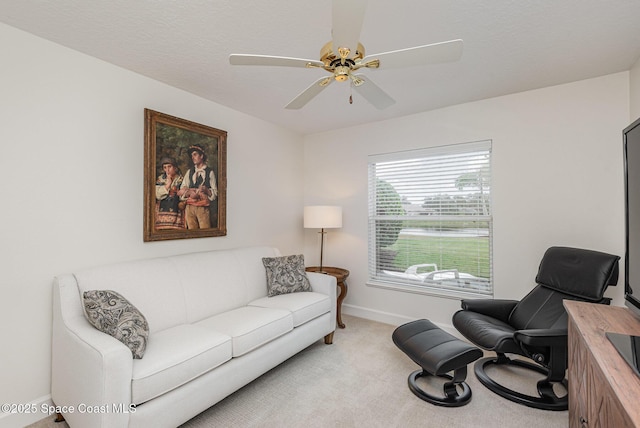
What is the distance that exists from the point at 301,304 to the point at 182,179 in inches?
65.6

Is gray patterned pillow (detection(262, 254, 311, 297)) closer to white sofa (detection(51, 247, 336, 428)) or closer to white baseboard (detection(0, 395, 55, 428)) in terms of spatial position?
white sofa (detection(51, 247, 336, 428))

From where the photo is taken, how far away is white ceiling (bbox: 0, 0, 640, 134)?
171 centimetres

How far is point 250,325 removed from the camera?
2.23m

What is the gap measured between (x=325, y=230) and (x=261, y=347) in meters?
2.26

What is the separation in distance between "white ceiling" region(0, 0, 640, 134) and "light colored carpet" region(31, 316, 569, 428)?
2566mm

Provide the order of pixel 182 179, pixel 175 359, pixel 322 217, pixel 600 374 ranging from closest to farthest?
pixel 600 374 < pixel 175 359 < pixel 182 179 < pixel 322 217

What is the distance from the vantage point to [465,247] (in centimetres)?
329

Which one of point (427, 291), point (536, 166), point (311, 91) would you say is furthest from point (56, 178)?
point (536, 166)

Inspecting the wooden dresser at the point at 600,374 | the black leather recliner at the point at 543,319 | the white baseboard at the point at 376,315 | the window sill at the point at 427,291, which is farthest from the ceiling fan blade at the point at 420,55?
the white baseboard at the point at 376,315

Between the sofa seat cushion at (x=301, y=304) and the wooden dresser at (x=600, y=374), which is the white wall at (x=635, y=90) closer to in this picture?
the wooden dresser at (x=600, y=374)

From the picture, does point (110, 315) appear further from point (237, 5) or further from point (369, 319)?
point (369, 319)

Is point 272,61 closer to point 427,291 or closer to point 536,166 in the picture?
point 536,166

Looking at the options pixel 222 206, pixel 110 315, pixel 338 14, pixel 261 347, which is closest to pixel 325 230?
pixel 222 206

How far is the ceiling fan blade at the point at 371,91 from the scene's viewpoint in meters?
1.71
